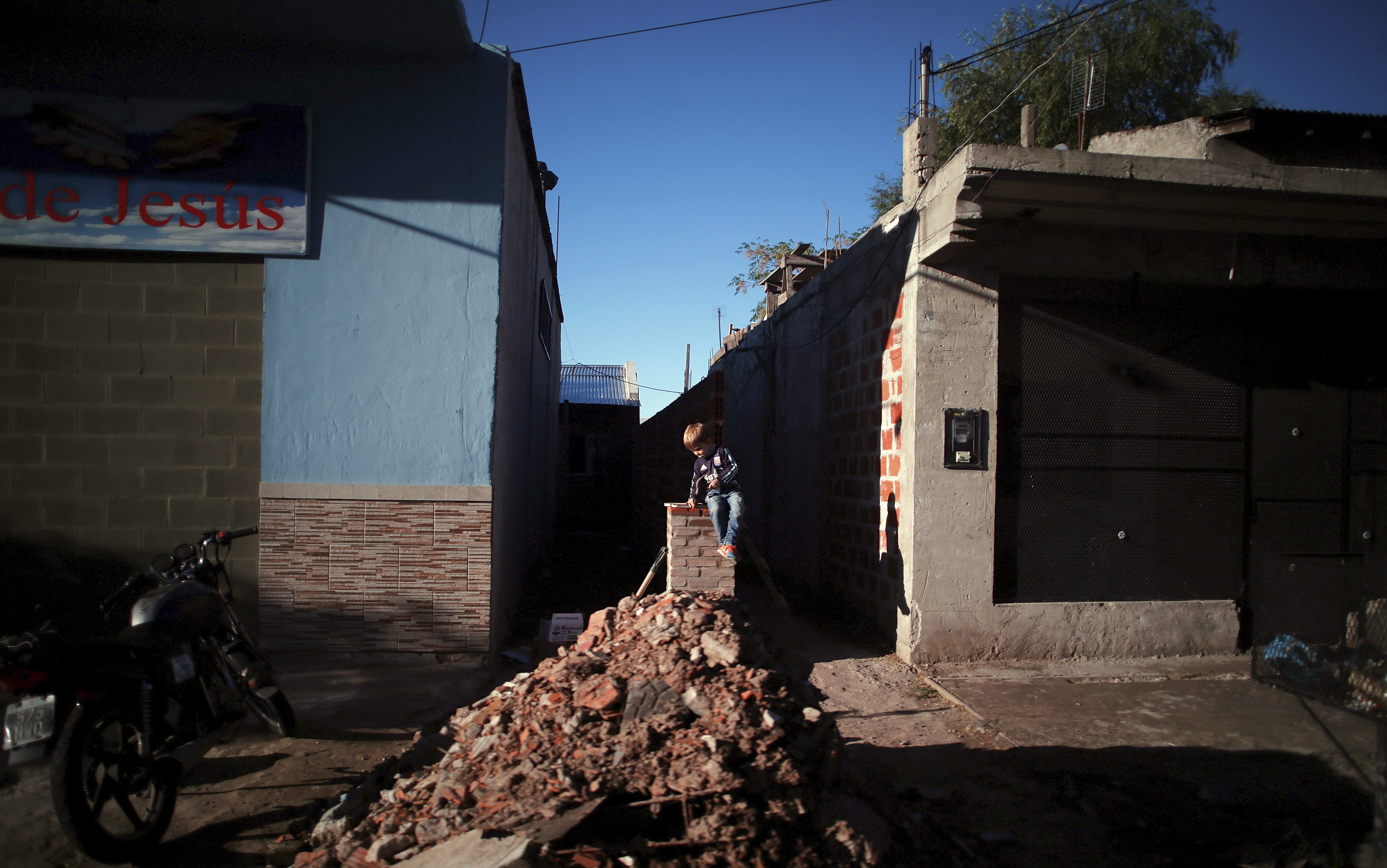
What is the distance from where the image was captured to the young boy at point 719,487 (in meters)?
6.13

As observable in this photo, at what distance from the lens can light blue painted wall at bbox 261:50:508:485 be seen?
A: 568 cm

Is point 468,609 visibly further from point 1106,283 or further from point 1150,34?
point 1150,34

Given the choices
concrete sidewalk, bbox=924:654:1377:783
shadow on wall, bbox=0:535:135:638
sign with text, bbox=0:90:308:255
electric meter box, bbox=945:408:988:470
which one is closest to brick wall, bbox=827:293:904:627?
electric meter box, bbox=945:408:988:470

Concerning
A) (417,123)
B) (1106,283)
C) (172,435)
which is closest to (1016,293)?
(1106,283)

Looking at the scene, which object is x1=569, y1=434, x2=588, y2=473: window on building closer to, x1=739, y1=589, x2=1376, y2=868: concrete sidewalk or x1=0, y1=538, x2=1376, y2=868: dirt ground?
x1=0, y1=538, x2=1376, y2=868: dirt ground

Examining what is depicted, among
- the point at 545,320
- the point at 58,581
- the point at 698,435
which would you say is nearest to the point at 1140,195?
the point at 698,435

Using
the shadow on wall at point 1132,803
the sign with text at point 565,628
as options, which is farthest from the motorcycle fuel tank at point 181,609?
the shadow on wall at point 1132,803

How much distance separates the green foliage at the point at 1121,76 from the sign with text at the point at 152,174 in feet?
55.7

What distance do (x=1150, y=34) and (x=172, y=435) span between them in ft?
74.4

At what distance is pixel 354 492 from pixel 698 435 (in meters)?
2.75

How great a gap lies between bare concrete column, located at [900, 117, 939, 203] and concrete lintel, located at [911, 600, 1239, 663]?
12.8 ft

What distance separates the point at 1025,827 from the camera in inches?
135

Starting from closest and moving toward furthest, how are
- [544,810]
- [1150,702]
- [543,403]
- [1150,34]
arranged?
[544,810]
[1150,702]
[543,403]
[1150,34]

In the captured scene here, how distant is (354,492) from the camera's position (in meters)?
5.62
